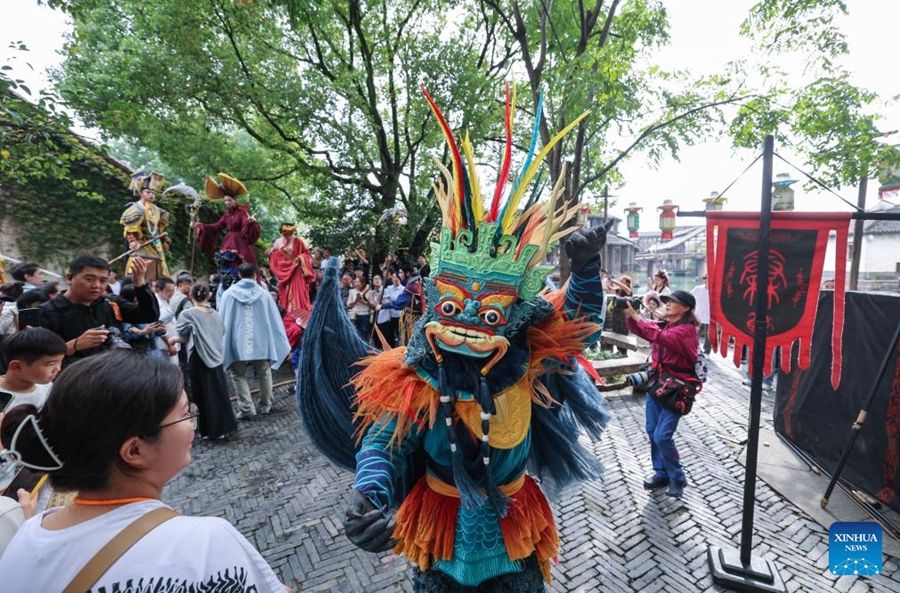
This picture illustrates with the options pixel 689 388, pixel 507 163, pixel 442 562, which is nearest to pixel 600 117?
pixel 689 388

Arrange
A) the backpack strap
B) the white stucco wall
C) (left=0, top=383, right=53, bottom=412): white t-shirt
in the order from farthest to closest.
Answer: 1. the white stucco wall
2. (left=0, top=383, right=53, bottom=412): white t-shirt
3. the backpack strap

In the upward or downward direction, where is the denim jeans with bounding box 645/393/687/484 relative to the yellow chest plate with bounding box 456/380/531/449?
downward

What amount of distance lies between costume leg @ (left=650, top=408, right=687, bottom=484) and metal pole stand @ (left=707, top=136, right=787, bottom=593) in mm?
848

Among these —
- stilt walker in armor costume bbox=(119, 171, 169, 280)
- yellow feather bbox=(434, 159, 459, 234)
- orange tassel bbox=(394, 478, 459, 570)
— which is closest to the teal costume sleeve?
orange tassel bbox=(394, 478, 459, 570)

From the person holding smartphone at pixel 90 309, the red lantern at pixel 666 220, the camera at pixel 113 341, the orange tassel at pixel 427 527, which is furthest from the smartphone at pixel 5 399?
the red lantern at pixel 666 220

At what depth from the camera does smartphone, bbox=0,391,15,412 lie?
236 cm

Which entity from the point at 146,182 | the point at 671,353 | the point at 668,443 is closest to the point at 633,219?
the point at 671,353

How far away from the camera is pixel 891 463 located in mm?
3639

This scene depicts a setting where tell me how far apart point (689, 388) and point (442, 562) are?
2891 mm

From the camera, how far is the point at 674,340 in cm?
372

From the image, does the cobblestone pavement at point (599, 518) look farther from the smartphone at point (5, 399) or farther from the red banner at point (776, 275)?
the smartphone at point (5, 399)

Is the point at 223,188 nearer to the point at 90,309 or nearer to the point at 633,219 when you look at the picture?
the point at 90,309

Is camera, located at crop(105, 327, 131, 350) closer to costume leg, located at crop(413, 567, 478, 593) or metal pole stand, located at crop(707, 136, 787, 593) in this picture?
costume leg, located at crop(413, 567, 478, 593)

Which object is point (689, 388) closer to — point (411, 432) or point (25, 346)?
point (411, 432)
